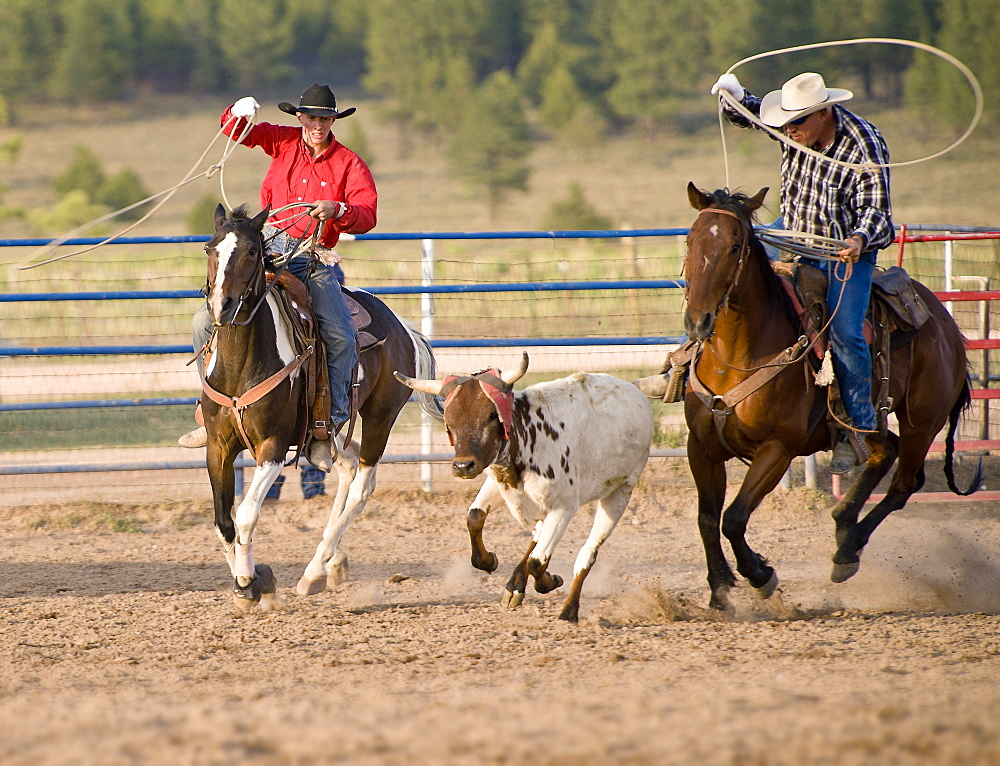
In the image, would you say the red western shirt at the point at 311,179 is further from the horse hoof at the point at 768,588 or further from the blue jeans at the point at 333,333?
the horse hoof at the point at 768,588

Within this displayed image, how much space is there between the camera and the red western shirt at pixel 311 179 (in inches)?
248

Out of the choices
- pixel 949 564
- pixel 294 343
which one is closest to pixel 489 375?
pixel 294 343

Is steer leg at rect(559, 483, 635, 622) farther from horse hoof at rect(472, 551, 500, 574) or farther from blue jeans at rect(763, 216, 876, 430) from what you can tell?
blue jeans at rect(763, 216, 876, 430)

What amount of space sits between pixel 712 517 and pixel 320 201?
8.98 feet

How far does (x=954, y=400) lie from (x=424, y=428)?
417 centimetres

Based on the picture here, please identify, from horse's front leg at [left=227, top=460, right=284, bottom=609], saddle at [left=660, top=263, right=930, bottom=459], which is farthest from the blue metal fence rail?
horse's front leg at [left=227, top=460, right=284, bottom=609]

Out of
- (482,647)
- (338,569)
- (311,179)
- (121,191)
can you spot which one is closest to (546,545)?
(482,647)

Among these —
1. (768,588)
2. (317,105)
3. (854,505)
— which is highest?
(317,105)

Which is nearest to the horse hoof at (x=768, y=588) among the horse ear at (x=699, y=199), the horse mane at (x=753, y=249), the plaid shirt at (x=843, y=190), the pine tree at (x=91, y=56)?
the horse mane at (x=753, y=249)

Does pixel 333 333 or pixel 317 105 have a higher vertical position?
pixel 317 105

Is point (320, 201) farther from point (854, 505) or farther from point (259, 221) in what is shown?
point (854, 505)

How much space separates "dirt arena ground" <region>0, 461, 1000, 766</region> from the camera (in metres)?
3.36

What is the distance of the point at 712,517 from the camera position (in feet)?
18.6

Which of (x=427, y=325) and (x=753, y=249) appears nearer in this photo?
(x=753, y=249)
